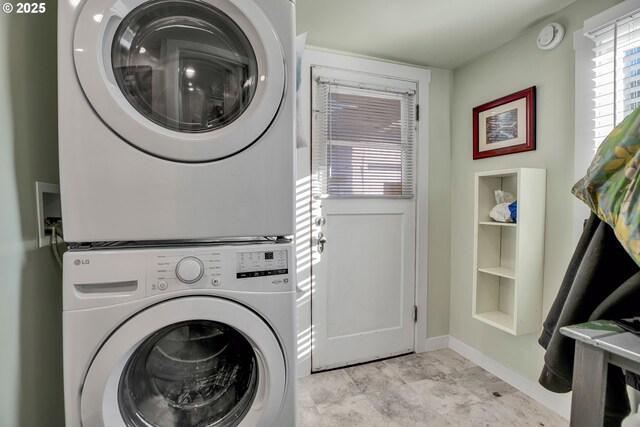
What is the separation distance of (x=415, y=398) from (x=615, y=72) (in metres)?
2.01

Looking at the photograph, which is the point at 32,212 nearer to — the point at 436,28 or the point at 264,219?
the point at 264,219

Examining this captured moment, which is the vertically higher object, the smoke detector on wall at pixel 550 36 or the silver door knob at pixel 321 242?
the smoke detector on wall at pixel 550 36

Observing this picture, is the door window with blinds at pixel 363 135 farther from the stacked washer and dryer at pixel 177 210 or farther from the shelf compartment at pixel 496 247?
the stacked washer and dryer at pixel 177 210

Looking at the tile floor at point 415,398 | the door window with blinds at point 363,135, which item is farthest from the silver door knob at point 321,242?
the tile floor at point 415,398

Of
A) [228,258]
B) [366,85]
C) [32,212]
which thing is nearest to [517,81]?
[366,85]

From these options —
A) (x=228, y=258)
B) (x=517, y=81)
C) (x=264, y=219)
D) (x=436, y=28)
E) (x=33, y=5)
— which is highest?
(x=436, y=28)

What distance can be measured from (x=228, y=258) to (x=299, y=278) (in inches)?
48.2

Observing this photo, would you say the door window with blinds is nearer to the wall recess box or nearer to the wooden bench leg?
the wall recess box

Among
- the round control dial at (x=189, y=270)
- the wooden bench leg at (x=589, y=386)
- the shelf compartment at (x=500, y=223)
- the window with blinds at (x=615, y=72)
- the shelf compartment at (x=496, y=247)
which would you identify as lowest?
the wooden bench leg at (x=589, y=386)

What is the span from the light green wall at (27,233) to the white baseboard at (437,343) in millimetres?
2277

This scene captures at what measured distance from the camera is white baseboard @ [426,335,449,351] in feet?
8.01

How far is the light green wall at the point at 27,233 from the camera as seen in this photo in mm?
811

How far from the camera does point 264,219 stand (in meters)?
0.98

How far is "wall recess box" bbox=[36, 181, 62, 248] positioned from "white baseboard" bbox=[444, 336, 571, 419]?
8.09ft
